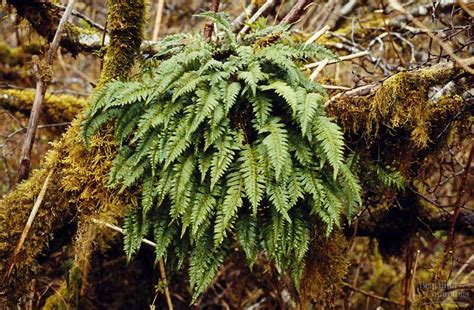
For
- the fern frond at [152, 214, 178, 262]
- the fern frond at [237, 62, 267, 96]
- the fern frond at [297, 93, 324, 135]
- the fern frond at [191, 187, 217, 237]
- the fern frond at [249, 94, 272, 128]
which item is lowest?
the fern frond at [152, 214, 178, 262]

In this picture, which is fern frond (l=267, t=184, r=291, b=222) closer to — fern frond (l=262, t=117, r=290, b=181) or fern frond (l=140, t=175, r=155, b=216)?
fern frond (l=262, t=117, r=290, b=181)

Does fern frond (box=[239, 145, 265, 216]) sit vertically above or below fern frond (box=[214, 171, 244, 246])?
above

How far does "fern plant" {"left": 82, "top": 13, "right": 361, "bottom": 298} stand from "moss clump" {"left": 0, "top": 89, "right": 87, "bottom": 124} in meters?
2.45

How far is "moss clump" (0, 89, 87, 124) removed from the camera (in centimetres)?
491

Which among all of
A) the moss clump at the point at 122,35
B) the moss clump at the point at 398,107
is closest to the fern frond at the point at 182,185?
the moss clump at the point at 122,35

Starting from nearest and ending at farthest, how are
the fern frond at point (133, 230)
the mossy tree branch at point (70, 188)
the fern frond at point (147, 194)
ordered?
the fern frond at point (147, 194), the fern frond at point (133, 230), the mossy tree branch at point (70, 188)

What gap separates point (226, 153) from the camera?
8.31 ft

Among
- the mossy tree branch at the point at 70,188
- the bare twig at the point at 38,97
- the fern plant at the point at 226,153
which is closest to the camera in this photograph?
the fern plant at the point at 226,153

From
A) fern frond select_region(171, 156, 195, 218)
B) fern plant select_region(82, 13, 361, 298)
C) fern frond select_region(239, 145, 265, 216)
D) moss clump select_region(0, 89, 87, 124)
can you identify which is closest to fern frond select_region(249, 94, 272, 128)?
fern plant select_region(82, 13, 361, 298)

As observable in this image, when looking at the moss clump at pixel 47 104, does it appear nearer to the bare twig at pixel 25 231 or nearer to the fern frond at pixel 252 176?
the bare twig at pixel 25 231

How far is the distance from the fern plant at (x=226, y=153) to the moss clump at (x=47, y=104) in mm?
2450

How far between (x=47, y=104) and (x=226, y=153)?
3109 millimetres

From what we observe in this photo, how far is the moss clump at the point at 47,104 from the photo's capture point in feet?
16.1

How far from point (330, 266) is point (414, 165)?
95 cm
